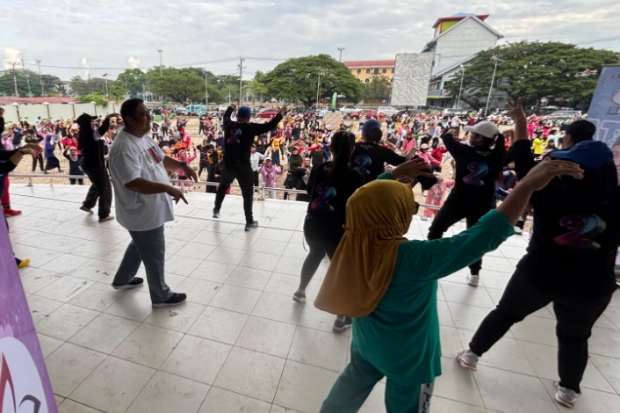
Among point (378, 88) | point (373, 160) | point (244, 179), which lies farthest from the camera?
point (378, 88)

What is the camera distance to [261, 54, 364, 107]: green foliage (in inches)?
1563

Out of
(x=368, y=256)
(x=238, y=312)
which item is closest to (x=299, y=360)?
(x=238, y=312)

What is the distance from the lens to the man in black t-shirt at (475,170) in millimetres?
2926

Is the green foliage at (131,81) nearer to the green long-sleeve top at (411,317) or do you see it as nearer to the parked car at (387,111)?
the parked car at (387,111)

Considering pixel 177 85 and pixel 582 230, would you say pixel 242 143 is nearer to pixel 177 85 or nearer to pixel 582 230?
pixel 582 230

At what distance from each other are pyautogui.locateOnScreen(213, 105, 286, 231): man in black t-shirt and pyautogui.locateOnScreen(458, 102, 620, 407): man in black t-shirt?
290 centimetres

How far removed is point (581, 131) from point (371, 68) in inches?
2835

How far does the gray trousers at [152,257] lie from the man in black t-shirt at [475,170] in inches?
102

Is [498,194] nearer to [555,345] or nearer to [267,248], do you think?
[555,345]

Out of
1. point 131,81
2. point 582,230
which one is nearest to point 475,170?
point 582,230

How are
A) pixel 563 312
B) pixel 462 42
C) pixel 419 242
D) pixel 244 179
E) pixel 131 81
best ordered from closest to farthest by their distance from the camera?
pixel 419 242 → pixel 563 312 → pixel 244 179 → pixel 462 42 → pixel 131 81

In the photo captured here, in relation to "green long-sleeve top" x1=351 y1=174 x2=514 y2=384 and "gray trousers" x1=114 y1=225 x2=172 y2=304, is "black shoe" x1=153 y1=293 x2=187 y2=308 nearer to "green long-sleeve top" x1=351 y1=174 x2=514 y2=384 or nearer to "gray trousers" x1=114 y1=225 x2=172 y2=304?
"gray trousers" x1=114 y1=225 x2=172 y2=304

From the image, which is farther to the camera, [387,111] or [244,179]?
[387,111]

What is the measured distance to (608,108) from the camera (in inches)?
130
